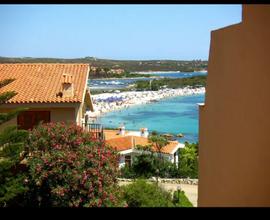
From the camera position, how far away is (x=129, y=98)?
236ft

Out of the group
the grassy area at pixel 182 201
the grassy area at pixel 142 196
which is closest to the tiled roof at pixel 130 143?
the grassy area at pixel 182 201

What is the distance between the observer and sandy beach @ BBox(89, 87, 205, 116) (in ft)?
211

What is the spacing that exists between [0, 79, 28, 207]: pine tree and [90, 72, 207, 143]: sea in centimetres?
3741

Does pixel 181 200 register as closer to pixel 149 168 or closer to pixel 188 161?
pixel 149 168

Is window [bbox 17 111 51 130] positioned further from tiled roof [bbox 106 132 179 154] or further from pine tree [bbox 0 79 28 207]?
tiled roof [bbox 106 132 179 154]

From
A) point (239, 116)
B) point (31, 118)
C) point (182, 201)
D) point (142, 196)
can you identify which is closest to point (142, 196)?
point (142, 196)

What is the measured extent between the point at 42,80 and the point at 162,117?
172 ft

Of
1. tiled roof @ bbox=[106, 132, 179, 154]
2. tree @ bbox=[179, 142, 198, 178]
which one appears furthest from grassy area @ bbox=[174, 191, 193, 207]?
tiled roof @ bbox=[106, 132, 179, 154]

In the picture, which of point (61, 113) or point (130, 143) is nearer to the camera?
point (61, 113)

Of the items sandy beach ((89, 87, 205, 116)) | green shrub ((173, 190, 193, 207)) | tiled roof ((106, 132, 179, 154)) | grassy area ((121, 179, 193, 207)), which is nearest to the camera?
grassy area ((121, 179, 193, 207))

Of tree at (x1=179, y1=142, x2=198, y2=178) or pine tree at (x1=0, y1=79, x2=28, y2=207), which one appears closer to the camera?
pine tree at (x1=0, y1=79, x2=28, y2=207)

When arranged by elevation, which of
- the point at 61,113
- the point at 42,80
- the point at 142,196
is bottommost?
the point at 142,196
